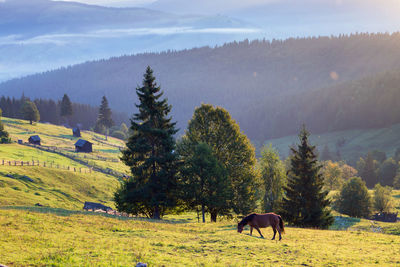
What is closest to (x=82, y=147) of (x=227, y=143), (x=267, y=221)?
(x=227, y=143)

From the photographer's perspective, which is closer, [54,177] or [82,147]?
[54,177]

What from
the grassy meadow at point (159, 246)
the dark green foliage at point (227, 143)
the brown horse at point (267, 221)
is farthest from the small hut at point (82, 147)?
the brown horse at point (267, 221)

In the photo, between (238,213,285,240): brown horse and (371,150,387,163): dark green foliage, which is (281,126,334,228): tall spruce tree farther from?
(371,150,387,163): dark green foliage

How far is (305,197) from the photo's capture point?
4322 centimetres

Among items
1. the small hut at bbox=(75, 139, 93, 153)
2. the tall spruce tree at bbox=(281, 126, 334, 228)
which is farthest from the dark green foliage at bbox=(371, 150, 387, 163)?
the tall spruce tree at bbox=(281, 126, 334, 228)

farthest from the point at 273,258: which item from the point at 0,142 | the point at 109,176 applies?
the point at 0,142

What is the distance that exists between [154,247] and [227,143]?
26470 mm

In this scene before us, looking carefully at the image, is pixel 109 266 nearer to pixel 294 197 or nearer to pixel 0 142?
pixel 294 197

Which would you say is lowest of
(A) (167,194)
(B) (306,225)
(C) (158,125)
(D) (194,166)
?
(B) (306,225)

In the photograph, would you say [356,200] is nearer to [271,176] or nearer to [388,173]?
[271,176]

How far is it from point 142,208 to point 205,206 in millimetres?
8213

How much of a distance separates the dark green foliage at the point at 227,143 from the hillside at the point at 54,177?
11272mm

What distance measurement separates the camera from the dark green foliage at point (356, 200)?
7300 centimetres

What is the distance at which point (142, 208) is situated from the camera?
43750 mm
